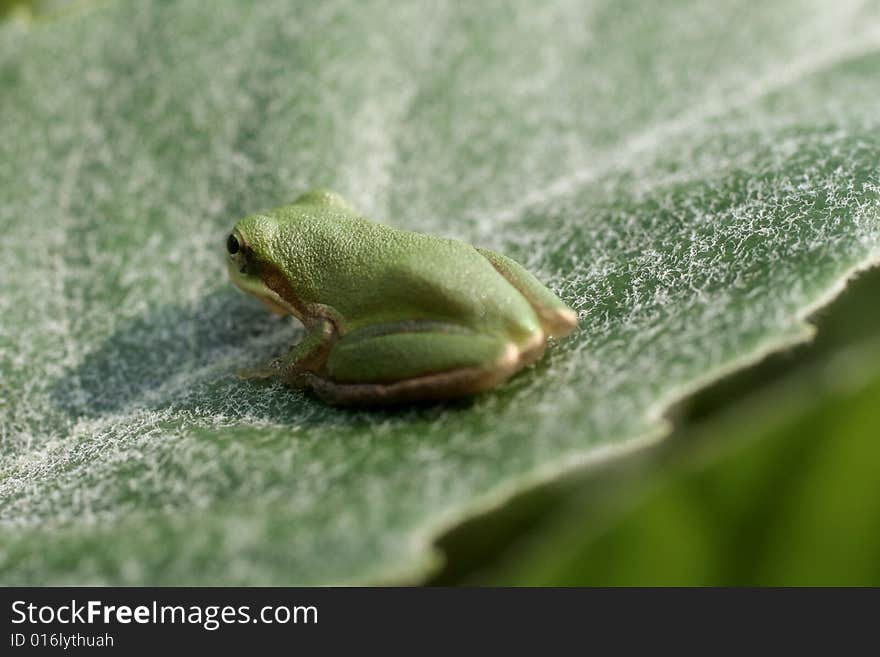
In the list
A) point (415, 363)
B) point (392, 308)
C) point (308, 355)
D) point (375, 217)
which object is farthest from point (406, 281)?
point (375, 217)

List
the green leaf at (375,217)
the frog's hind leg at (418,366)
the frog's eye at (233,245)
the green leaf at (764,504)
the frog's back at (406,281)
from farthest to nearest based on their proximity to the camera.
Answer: the green leaf at (764,504) < the frog's eye at (233,245) < the frog's back at (406,281) < the frog's hind leg at (418,366) < the green leaf at (375,217)

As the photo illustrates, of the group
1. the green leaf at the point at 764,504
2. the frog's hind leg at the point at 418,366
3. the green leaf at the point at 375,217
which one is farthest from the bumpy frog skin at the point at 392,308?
the green leaf at the point at 764,504

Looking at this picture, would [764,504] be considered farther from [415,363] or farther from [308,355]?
[308,355]

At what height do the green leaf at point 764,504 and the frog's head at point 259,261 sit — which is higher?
the frog's head at point 259,261

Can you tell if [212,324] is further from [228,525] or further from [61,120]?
[228,525]

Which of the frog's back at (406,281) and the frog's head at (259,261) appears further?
the frog's head at (259,261)

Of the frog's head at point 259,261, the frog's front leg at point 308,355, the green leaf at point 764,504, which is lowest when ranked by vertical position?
the green leaf at point 764,504

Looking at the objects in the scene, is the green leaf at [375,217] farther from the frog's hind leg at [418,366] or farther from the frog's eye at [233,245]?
the frog's eye at [233,245]
